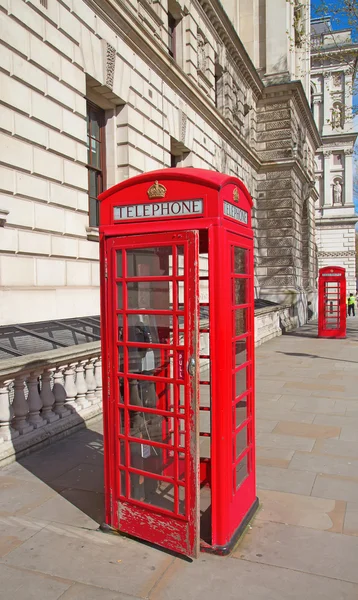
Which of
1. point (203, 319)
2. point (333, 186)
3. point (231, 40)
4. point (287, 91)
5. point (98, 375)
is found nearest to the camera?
point (98, 375)

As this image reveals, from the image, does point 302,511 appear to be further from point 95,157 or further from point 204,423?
point 95,157

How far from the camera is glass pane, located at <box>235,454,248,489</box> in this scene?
3625 millimetres

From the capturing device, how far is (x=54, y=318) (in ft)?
31.4

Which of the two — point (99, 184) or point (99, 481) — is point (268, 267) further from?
point (99, 481)

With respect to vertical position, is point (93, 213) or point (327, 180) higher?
point (327, 180)

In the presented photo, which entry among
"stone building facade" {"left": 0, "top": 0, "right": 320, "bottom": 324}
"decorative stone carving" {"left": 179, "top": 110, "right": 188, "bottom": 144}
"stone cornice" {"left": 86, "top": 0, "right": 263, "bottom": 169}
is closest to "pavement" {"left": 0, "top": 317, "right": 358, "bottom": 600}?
"stone building facade" {"left": 0, "top": 0, "right": 320, "bottom": 324}

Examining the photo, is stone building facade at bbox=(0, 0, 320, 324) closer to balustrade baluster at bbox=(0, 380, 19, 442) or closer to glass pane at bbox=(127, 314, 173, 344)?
balustrade baluster at bbox=(0, 380, 19, 442)

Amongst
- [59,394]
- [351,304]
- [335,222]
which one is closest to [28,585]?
[59,394]

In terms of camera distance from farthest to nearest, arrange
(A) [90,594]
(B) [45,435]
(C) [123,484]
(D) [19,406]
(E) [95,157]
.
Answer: (E) [95,157]
(B) [45,435]
(D) [19,406]
(C) [123,484]
(A) [90,594]

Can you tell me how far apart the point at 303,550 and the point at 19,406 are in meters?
3.17

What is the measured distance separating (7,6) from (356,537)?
353 inches

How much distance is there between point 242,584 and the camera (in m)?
2.97

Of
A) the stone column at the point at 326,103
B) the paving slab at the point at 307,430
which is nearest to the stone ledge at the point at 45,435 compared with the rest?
the paving slab at the point at 307,430

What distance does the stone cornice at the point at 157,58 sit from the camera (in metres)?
11.1
